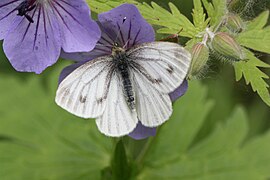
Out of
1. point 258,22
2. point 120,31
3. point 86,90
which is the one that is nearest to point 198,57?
point 120,31

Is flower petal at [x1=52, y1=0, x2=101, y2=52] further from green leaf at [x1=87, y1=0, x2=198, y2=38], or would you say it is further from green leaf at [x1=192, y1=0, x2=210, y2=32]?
green leaf at [x1=192, y1=0, x2=210, y2=32]

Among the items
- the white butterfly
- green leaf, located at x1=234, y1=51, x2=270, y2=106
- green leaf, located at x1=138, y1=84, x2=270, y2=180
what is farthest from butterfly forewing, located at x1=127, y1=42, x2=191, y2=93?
green leaf, located at x1=138, y1=84, x2=270, y2=180

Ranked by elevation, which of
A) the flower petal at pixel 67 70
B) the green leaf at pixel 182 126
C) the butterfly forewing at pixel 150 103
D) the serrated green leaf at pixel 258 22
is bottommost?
the green leaf at pixel 182 126

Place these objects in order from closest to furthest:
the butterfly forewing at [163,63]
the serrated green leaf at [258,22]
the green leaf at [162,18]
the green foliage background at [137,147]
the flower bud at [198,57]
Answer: the butterfly forewing at [163,63], the flower bud at [198,57], the green leaf at [162,18], the serrated green leaf at [258,22], the green foliage background at [137,147]

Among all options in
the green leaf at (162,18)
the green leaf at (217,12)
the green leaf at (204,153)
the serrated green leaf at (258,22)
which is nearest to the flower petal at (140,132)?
the green leaf at (162,18)

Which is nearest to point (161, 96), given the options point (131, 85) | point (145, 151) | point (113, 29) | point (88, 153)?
point (131, 85)

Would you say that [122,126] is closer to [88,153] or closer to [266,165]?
[88,153]

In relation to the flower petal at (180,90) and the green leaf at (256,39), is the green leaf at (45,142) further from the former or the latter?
the green leaf at (256,39)
